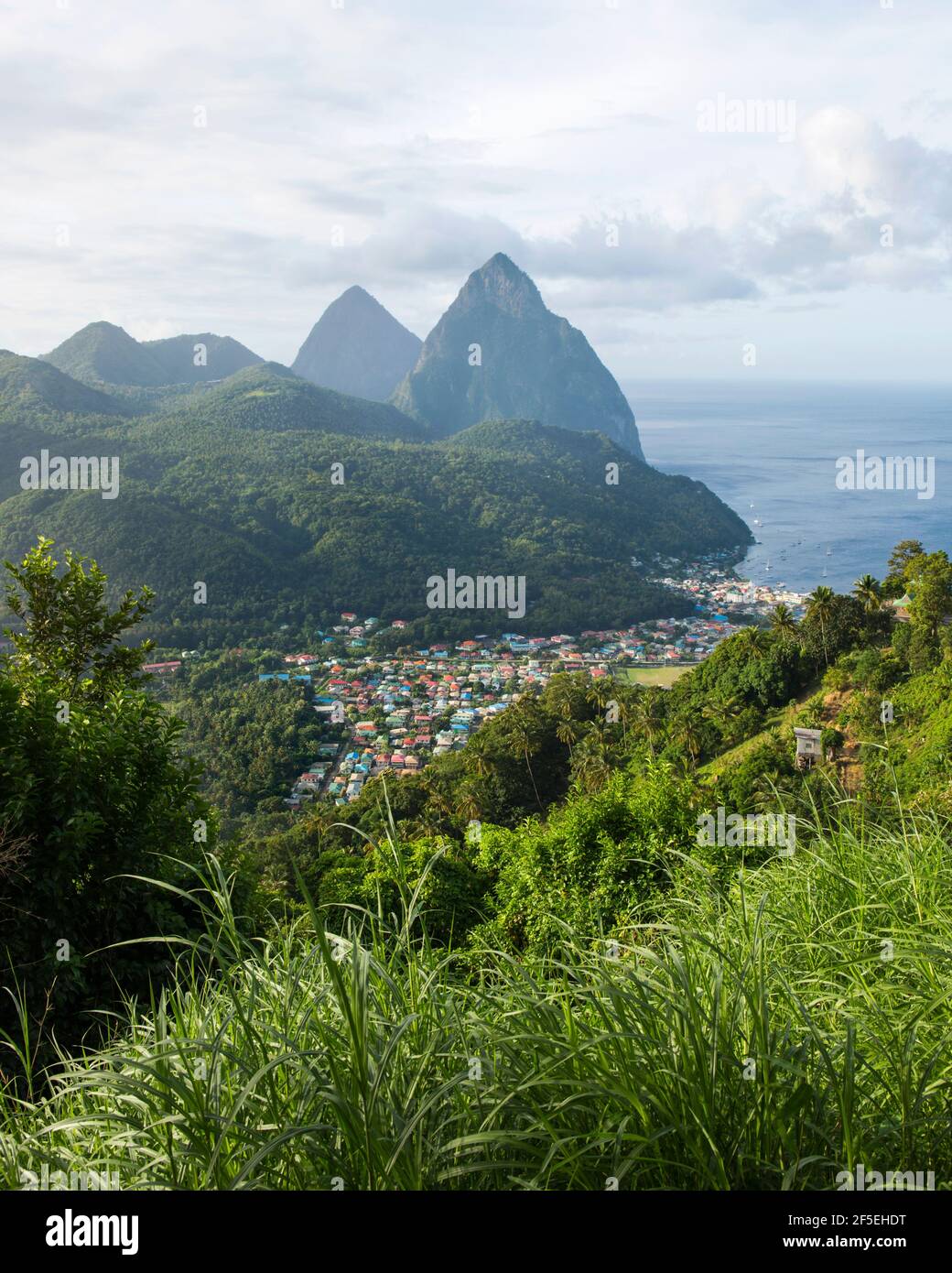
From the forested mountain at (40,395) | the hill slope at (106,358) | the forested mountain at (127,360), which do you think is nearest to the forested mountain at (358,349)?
the forested mountain at (127,360)

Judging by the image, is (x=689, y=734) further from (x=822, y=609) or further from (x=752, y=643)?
(x=822, y=609)

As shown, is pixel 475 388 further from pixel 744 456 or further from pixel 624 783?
pixel 624 783

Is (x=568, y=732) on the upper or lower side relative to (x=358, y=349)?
lower

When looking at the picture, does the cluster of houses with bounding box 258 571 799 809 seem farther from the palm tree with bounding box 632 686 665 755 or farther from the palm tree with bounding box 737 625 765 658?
the palm tree with bounding box 737 625 765 658

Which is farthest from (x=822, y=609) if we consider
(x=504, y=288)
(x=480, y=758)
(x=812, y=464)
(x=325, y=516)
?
(x=504, y=288)
